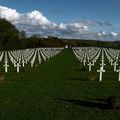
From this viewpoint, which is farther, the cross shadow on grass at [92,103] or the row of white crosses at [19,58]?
the row of white crosses at [19,58]

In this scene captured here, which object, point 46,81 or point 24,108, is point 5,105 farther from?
point 46,81

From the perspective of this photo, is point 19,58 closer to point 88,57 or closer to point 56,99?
point 88,57

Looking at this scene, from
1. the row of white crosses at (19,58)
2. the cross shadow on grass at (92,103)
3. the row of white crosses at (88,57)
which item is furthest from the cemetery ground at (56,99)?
the row of white crosses at (88,57)

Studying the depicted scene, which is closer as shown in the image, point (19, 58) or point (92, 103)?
point (92, 103)

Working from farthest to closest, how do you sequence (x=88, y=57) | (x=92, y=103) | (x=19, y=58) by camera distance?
(x=88, y=57), (x=19, y=58), (x=92, y=103)

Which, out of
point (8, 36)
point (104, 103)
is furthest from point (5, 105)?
point (8, 36)

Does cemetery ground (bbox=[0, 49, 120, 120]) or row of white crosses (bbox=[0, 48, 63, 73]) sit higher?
cemetery ground (bbox=[0, 49, 120, 120])

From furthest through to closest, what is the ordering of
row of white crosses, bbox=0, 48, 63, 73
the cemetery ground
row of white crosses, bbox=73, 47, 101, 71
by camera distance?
row of white crosses, bbox=73, 47, 101, 71, row of white crosses, bbox=0, 48, 63, 73, the cemetery ground

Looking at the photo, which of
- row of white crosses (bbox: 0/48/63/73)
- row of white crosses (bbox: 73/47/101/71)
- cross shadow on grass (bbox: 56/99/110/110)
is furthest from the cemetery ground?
row of white crosses (bbox: 73/47/101/71)

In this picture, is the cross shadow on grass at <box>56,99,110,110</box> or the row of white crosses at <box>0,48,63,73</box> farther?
the row of white crosses at <box>0,48,63,73</box>

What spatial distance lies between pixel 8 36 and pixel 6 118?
79.7m

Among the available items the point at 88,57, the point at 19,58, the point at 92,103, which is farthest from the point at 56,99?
the point at 88,57

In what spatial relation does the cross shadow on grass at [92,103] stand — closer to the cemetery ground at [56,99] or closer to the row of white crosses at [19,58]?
the cemetery ground at [56,99]

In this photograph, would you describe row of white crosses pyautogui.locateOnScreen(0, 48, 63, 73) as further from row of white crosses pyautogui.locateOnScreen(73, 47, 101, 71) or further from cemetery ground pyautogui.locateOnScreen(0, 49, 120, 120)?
cemetery ground pyautogui.locateOnScreen(0, 49, 120, 120)
